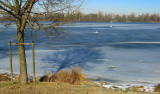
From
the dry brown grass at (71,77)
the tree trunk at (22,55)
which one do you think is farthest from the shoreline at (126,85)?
the tree trunk at (22,55)

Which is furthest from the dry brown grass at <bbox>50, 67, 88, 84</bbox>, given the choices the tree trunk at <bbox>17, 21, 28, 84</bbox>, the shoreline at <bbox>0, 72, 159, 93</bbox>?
the tree trunk at <bbox>17, 21, 28, 84</bbox>

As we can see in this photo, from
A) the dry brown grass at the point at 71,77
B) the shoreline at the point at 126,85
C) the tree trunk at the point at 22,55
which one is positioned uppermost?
the tree trunk at the point at 22,55

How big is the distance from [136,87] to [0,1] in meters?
A: 5.00

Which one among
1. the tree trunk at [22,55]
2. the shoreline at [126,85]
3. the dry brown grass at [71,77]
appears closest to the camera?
the tree trunk at [22,55]

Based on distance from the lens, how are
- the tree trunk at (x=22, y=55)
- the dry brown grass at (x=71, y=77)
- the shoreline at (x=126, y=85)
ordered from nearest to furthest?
the tree trunk at (x=22, y=55) < the shoreline at (x=126, y=85) < the dry brown grass at (x=71, y=77)

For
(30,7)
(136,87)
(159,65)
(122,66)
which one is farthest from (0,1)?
(159,65)

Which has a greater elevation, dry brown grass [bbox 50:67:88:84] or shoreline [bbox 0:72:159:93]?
dry brown grass [bbox 50:67:88:84]

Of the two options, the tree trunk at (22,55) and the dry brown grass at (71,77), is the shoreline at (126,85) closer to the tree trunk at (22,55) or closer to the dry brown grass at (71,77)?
the dry brown grass at (71,77)

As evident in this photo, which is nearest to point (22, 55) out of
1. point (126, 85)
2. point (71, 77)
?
point (71, 77)

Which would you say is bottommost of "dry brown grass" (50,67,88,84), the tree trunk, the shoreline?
the shoreline

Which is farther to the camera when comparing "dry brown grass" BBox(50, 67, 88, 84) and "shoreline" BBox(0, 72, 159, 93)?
"dry brown grass" BBox(50, 67, 88, 84)

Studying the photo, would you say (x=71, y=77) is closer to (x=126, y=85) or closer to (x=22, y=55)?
(x=126, y=85)

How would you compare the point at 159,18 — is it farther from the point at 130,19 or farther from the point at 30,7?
the point at 30,7

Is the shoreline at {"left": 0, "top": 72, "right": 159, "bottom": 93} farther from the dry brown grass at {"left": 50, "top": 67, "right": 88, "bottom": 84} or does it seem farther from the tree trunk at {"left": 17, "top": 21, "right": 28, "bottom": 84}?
the tree trunk at {"left": 17, "top": 21, "right": 28, "bottom": 84}
